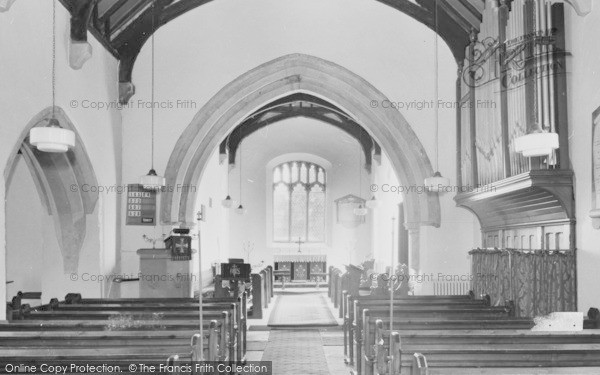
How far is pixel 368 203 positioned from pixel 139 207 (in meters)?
6.79

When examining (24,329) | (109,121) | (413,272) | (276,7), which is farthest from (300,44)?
(24,329)

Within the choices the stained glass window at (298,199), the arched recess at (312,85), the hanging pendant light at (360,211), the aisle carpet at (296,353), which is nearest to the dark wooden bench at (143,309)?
the aisle carpet at (296,353)

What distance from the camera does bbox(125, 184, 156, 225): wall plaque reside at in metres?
10.8

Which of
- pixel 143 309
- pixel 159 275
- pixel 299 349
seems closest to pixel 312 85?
Result: pixel 159 275

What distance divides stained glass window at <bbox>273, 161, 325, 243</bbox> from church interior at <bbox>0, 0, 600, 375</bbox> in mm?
4192

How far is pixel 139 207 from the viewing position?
10.8 m

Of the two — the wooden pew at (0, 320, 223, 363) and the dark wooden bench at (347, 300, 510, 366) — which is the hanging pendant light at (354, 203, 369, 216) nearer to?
the dark wooden bench at (347, 300, 510, 366)

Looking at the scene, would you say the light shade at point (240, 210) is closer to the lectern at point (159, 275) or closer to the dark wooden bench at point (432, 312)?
the lectern at point (159, 275)

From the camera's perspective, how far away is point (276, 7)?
35.7 ft

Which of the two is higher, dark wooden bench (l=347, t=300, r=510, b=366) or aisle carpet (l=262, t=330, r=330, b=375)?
dark wooden bench (l=347, t=300, r=510, b=366)

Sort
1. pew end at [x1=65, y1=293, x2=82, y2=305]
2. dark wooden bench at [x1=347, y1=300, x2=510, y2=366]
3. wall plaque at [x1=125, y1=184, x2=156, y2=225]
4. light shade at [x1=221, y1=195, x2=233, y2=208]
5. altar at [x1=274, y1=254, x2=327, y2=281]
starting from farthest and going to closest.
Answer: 1. altar at [x1=274, y1=254, x2=327, y2=281]
2. light shade at [x1=221, y1=195, x2=233, y2=208]
3. wall plaque at [x1=125, y1=184, x2=156, y2=225]
4. pew end at [x1=65, y1=293, x2=82, y2=305]
5. dark wooden bench at [x1=347, y1=300, x2=510, y2=366]

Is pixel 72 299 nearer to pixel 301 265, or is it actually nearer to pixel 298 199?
pixel 301 265

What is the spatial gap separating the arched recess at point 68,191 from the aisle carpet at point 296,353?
9.97 ft

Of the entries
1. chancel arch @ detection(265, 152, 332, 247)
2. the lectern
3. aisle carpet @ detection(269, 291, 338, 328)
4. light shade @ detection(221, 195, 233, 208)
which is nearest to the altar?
chancel arch @ detection(265, 152, 332, 247)
